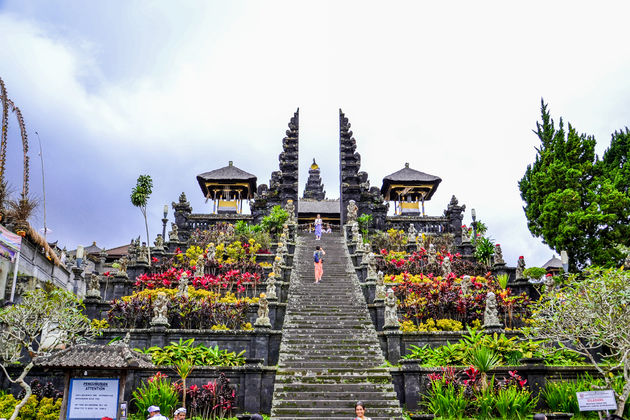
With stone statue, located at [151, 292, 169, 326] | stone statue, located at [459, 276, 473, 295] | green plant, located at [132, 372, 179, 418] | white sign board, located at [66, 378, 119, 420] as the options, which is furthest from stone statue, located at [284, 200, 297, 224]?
white sign board, located at [66, 378, 119, 420]

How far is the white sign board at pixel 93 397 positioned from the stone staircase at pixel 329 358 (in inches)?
124

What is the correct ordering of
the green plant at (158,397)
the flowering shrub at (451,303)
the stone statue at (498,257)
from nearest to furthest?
the green plant at (158,397)
the flowering shrub at (451,303)
the stone statue at (498,257)

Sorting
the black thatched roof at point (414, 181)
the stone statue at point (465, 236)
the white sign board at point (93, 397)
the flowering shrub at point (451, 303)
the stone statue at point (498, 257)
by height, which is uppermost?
the black thatched roof at point (414, 181)

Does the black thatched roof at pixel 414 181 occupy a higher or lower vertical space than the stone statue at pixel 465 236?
higher

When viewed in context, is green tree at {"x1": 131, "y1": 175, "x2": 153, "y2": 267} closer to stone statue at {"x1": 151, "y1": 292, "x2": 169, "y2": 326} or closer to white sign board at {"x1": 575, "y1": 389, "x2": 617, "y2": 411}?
stone statue at {"x1": 151, "y1": 292, "x2": 169, "y2": 326}

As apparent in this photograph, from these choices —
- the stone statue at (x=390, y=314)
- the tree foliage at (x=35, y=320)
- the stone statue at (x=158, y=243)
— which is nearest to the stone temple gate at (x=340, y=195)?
the stone statue at (x=158, y=243)

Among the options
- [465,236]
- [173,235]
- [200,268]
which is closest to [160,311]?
[200,268]

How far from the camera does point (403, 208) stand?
33281 mm

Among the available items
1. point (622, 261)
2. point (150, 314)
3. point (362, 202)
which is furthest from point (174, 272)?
point (622, 261)

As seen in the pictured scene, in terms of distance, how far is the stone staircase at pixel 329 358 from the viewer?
10188mm

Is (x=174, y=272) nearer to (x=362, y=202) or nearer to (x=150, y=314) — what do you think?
(x=150, y=314)

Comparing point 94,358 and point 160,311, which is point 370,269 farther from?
point 94,358

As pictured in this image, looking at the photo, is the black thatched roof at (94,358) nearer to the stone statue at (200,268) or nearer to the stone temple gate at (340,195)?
the stone statue at (200,268)

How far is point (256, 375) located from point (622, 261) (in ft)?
43.7
